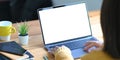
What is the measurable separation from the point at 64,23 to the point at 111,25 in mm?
722

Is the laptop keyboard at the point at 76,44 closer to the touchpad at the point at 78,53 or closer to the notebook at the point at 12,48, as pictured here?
the touchpad at the point at 78,53

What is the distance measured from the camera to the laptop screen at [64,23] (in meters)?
1.67

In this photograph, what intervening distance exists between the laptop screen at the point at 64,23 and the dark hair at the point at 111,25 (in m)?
0.63

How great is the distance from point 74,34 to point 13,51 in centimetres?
43

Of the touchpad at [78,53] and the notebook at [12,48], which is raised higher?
the notebook at [12,48]

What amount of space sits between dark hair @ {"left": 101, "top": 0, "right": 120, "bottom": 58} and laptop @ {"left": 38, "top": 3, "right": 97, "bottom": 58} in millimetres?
543

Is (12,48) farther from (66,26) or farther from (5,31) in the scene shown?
(66,26)

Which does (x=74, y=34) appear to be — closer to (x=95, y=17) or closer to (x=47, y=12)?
(x=47, y=12)

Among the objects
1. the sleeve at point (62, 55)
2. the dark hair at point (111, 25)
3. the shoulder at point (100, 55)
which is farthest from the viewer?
the sleeve at point (62, 55)

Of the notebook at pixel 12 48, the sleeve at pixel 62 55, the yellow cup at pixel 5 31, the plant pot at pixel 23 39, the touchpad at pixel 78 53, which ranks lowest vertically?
the touchpad at pixel 78 53

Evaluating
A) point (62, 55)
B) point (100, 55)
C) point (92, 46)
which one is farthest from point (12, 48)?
point (100, 55)

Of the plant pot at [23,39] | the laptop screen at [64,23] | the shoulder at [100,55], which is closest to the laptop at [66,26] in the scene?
the laptop screen at [64,23]

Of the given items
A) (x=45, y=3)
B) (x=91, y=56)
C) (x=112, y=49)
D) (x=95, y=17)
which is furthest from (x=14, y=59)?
(x=45, y=3)

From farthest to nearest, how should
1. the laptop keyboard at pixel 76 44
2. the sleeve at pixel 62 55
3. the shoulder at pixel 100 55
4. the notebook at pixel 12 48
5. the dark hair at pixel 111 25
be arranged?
the laptop keyboard at pixel 76 44 < the notebook at pixel 12 48 < the sleeve at pixel 62 55 < the shoulder at pixel 100 55 < the dark hair at pixel 111 25
